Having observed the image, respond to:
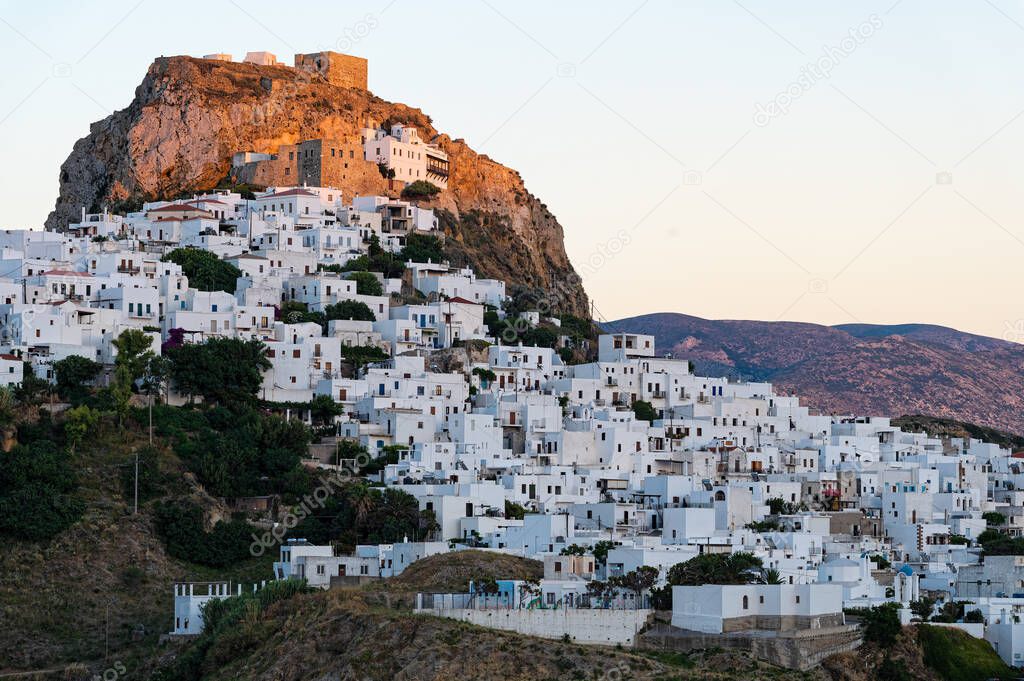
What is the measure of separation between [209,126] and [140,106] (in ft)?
16.3

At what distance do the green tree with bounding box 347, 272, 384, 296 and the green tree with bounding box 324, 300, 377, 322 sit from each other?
2300 mm

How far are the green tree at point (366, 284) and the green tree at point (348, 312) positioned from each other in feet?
7.54

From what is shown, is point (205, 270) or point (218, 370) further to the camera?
point (205, 270)

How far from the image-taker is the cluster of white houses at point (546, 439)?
50.6 metres

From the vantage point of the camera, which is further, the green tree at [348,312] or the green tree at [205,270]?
the green tree at [205,270]

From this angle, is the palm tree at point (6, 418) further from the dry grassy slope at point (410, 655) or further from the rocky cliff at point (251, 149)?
the rocky cliff at point (251, 149)

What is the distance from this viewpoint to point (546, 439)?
64312 millimetres

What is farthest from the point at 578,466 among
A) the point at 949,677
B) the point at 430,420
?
the point at 949,677

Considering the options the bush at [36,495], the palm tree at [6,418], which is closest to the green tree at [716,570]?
the bush at [36,495]

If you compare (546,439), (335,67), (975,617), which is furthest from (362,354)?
(335,67)

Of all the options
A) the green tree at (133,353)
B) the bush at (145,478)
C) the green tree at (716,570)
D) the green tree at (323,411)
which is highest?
the green tree at (133,353)

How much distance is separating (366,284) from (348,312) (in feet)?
12.0

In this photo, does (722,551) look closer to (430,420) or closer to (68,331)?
(430,420)

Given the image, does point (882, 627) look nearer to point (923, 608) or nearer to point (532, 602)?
point (923, 608)
